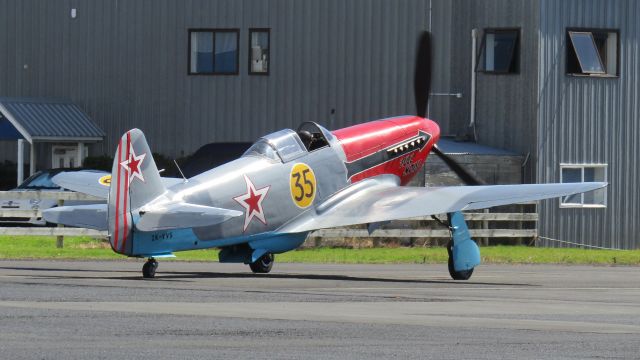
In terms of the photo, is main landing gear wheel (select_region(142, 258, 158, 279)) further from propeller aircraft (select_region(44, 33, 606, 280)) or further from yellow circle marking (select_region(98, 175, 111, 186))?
yellow circle marking (select_region(98, 175, 111, 186))

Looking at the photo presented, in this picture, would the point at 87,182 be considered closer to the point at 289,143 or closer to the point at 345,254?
the point at 289,143

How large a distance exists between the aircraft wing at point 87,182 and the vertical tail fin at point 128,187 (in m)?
4.52

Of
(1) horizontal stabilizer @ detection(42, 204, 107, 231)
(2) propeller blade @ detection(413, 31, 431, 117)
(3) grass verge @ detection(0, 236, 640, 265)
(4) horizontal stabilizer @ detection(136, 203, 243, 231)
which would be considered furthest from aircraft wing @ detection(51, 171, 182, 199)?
(2) propeller blade @ detection(413, 31, 431, 117)

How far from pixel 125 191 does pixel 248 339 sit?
23.7 feet

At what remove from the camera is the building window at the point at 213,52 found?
45656 mm

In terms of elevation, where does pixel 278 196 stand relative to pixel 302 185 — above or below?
below

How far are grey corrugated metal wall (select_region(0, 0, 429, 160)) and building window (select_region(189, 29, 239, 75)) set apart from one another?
0.22 metres

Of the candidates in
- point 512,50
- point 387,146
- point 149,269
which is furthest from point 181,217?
point 512,50

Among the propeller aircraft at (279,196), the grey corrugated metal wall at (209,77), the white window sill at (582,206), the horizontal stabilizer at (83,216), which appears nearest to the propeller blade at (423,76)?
the propeller aircraft at (279,196)

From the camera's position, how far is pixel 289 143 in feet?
74.4

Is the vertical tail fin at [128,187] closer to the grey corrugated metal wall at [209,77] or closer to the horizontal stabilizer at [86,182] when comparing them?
the horizontal stabilizer at [86,182]

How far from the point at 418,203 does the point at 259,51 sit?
23259mm

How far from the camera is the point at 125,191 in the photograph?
19688 millimetres

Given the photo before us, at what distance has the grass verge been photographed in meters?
28.3
